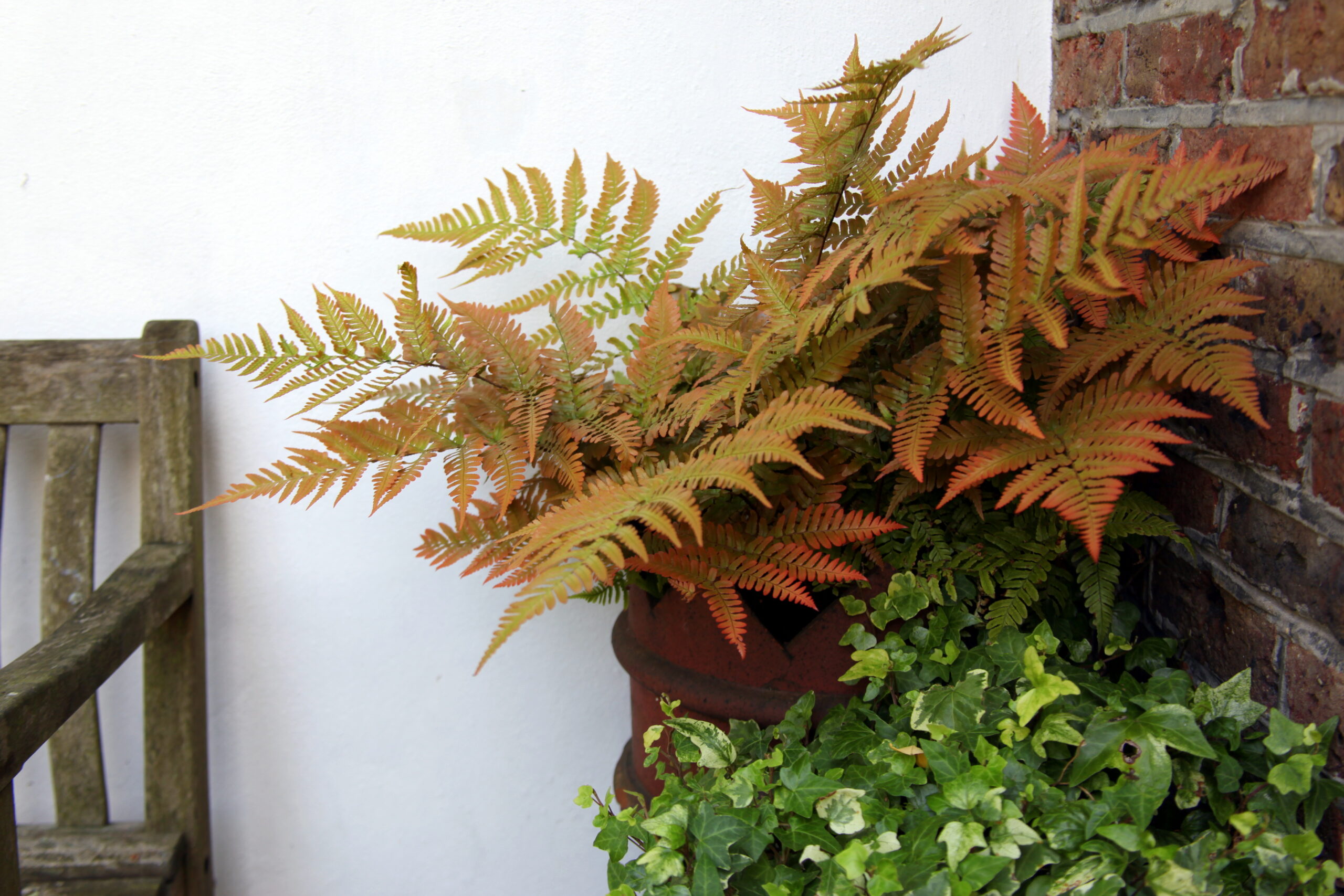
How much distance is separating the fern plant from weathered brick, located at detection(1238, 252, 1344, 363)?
0.03 metres

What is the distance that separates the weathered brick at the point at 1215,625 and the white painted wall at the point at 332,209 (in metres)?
0.57

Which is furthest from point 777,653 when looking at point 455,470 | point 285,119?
point 285,119

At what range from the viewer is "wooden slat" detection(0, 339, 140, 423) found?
1.06 m

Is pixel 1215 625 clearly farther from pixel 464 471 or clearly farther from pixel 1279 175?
pixel 464 471

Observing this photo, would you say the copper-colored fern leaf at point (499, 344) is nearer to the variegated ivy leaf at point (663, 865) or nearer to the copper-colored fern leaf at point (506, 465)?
the copper-colored fern leaf at point (506, 465)

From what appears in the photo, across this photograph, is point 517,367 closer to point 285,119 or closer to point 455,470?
point 455,470

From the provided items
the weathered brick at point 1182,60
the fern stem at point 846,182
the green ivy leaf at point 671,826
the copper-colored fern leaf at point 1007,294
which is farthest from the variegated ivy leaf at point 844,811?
the weathered brick at point 1182,60

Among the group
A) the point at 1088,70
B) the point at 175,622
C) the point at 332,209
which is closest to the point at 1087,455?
the point at 1088,70

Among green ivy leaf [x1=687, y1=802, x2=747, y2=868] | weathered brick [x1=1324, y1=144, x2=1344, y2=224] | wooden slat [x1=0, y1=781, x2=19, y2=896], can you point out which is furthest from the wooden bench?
weathered brick [x1=1324, y1=144, x2=1344, y2=224]

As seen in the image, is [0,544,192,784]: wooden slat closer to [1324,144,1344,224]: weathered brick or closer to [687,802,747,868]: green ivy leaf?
[687,802,747,868]: green ivy leaf

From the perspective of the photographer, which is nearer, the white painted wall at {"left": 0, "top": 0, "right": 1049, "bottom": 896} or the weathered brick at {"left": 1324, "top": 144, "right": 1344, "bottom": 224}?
the weathered brick at {"left": 1324, "top": 144, "right": 1344, "bottom": 224}

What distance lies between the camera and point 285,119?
1077 mm

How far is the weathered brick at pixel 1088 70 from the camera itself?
927mm

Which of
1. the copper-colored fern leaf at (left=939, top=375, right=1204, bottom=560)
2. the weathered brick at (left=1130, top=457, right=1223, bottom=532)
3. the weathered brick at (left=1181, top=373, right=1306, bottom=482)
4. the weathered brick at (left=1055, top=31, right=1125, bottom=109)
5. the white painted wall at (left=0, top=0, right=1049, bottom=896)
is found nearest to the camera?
the copper-colored fern leaf at (left=939, top=375, right=1204, bottom=560)
